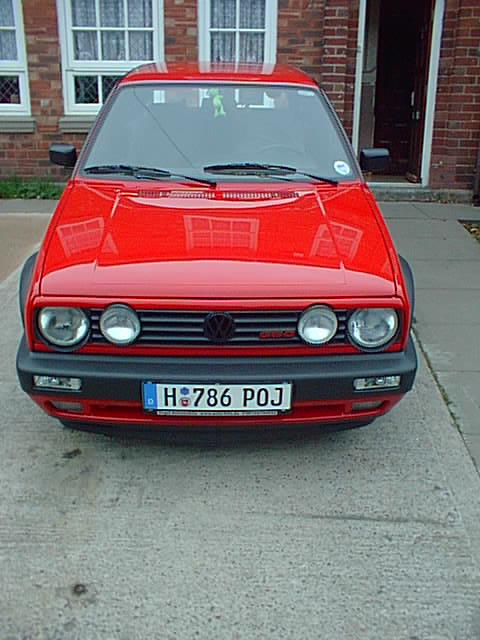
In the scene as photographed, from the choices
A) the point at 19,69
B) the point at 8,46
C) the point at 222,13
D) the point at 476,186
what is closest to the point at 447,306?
the point at 476,186

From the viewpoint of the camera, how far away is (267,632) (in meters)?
2.17

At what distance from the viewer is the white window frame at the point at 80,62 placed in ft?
27.9

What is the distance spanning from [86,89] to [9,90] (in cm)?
108

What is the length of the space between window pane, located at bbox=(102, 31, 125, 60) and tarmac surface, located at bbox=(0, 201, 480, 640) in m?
6.39

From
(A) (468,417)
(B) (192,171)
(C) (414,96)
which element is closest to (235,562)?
(A) (468,417)

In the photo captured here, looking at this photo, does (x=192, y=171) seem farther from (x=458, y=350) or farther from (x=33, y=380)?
(x=458, y=350)

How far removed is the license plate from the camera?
262 centimetres

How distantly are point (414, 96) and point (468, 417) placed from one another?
7.23 m

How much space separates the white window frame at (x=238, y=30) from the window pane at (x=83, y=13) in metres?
1.47

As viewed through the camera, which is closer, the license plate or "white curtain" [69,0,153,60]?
the license plate

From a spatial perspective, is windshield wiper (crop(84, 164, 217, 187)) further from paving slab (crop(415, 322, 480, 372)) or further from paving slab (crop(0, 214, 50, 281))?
paving slab (crop(0, 214, 50, 281))

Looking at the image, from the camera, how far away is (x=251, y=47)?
28.5 ft

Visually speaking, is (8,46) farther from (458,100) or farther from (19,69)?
(458,100)

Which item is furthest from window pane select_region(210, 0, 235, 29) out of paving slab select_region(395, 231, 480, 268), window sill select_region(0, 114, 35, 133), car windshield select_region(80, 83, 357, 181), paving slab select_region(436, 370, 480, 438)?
paving slab select_region(436, 370, 480, 438)
